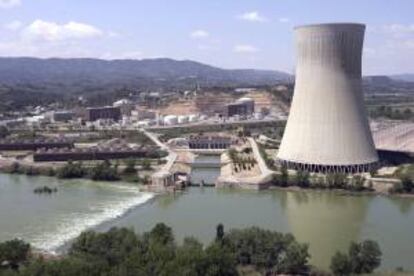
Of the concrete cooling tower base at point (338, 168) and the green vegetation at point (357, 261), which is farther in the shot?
the concrete cooling tower base at point (338, 168)

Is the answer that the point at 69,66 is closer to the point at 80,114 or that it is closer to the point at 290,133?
the point at 80,114

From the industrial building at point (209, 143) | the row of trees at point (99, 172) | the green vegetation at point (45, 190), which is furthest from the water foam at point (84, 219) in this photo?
the industrial building at point (209, 143)

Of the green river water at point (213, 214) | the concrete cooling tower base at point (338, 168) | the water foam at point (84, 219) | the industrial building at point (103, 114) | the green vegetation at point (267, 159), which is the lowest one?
the green river water at point (213, 214)

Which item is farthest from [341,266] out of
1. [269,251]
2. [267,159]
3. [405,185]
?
[267,159]

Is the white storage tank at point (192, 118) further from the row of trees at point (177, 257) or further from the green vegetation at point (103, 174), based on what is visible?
the row of trees at point (177, 257)

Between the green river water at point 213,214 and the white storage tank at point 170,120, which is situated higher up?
the white storage tank at point 170,120

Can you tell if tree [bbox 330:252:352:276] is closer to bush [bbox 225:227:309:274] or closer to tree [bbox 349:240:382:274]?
tree [bbox 349:240:382:274]

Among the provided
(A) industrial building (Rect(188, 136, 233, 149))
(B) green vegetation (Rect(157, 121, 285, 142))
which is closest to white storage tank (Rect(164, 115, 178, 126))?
(B) green vegetation (Rect(157, 121, 285, 142))
